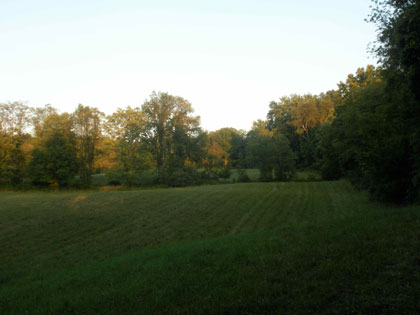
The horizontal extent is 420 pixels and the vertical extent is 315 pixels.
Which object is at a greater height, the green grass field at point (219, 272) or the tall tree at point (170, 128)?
the tall tree at point (170, 128)

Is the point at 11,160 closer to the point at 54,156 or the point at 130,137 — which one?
the point at 54,156

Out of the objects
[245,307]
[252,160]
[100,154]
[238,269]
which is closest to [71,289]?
[238,269]

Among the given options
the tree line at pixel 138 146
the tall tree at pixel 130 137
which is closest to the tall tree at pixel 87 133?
the tree line at pixel 138 146

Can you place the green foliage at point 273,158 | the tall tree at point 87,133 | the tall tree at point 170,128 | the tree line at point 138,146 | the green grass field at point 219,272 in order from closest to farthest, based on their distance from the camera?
1. the green grass field at point 219,272
2. the tree line at point 138,146
3. the green foliage at point 273,158
4. the tall tree at point 87,133
5. the tall tree at point 170,128

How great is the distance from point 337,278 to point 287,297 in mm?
1176

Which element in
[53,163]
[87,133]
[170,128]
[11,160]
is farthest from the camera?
[170,128]

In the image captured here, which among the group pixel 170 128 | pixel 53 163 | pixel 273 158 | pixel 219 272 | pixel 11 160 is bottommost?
Result: pixel 219 272

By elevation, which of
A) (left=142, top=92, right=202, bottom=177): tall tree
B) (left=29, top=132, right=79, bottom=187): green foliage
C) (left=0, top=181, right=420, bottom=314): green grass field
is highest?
(left=142, top=92, right=202, bottom=177): tall tree

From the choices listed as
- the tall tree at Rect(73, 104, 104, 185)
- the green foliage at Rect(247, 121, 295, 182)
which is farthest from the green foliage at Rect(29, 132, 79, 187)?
the green foliage at Rect(247, 121, 295, 182)

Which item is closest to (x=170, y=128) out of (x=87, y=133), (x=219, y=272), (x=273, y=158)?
(x=87, y=133)

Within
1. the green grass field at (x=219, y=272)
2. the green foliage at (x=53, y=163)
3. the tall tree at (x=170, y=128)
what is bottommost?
the green grass field at (x=219, y=272)

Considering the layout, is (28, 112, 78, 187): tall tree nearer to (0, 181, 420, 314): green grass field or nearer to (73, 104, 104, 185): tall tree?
(73, 104, 104, 185): tall tree

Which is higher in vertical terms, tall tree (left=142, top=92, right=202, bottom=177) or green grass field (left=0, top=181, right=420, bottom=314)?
tall tree (left=142, top=92, right=202, bottom=177)

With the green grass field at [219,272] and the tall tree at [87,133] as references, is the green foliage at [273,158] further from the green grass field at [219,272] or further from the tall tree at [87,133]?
the green grass field at [219,272]
